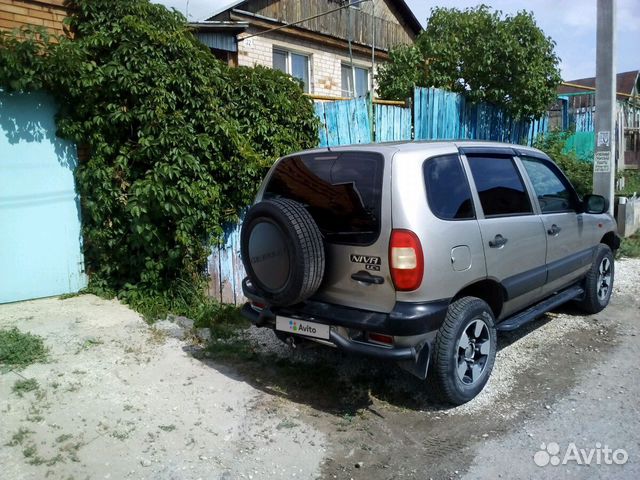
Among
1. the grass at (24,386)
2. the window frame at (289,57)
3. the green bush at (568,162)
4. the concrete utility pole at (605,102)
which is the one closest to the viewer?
the grass at (24,386)

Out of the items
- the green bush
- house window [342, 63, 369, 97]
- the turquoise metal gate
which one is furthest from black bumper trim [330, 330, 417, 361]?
house window [342, 63, 369, 97]

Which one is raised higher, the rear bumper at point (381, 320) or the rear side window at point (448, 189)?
the rear side window at point (448, 189)

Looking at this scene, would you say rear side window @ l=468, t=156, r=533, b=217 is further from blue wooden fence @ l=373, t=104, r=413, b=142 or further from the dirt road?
blue wooden fence @ l=373, t=104, r=413, b=142

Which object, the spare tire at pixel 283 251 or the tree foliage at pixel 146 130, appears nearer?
the spare tire at pixel 283 251

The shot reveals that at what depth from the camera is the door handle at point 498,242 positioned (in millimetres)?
3946

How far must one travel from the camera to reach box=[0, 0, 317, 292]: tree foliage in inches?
206

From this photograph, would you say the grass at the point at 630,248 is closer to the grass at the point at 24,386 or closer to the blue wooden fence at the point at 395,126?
the blue wooden fence at the point at 395,126

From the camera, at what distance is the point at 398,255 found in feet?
11.1

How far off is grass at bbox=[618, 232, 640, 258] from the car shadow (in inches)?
198

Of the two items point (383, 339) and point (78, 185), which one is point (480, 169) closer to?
point (383, 339)

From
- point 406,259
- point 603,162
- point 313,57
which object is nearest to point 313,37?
point 313,57

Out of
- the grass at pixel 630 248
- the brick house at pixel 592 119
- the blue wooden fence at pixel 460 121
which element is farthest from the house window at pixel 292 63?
the grass at pixel 630 248

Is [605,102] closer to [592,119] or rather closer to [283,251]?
[592,119]

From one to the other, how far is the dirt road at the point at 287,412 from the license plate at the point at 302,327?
59 centimetres
